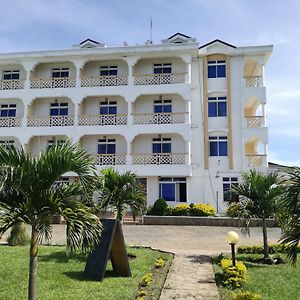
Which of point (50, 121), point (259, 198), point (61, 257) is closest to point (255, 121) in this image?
→ point (50, 121)

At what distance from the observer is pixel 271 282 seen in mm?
9953

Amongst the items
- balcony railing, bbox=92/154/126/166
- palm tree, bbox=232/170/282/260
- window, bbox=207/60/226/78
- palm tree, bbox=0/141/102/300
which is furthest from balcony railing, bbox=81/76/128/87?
palm tree, bbox=0/141/102/300

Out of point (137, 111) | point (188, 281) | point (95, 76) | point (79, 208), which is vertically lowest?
point (188, 281)

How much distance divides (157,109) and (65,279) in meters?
21.9

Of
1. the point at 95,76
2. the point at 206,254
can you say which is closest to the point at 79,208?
the point at 206,254

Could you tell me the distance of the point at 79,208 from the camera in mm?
7039

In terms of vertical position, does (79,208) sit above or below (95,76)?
below

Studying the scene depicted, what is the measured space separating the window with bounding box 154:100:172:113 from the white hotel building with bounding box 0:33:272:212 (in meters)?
0.08

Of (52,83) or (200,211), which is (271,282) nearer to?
(200,211)

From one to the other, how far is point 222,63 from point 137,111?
749cm

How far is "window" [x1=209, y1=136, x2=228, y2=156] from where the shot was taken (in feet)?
94.7

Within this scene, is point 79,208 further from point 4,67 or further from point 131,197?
point 4,67

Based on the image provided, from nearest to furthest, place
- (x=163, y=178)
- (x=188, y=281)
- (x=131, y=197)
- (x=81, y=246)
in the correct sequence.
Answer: (x=81, y=246), (x=188, y=281), (x=131, y=197), (x=163, y=178)

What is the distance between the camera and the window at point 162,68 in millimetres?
30531
